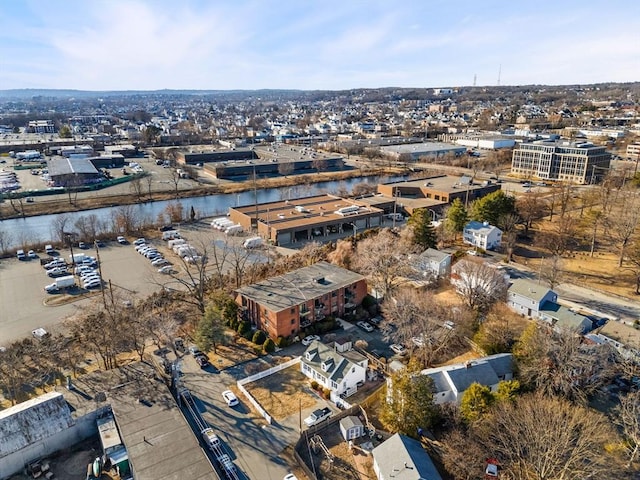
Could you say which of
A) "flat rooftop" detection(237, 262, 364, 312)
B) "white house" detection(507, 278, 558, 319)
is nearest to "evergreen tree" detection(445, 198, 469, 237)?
"white house" detection(507, 278, 558, 319)

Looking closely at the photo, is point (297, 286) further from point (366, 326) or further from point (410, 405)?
point (410, 405)

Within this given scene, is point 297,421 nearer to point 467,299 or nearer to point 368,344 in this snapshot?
point 368,344

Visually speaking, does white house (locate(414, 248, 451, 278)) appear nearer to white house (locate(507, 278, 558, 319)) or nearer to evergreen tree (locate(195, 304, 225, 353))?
white house (locate(507, 278, 558, 319))

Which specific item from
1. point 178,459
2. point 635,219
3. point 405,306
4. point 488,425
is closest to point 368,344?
point 405,306

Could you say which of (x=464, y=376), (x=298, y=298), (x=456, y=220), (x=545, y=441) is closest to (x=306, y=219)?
(x=456, y=220)

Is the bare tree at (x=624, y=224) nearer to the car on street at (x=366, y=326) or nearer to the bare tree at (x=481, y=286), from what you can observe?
the bare tree at (x=481, y=286)

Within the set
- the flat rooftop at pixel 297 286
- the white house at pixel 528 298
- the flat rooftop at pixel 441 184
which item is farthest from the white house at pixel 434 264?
the flat rooftop at pixel 441 184
